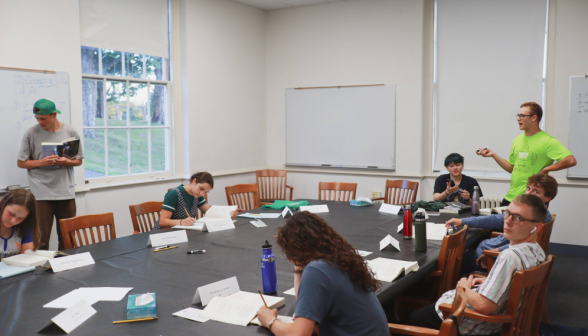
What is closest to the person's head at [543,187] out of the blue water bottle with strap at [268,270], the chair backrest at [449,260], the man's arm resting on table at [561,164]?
the man's arm resting on table at [561,164]

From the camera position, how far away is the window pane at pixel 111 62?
5.02 m

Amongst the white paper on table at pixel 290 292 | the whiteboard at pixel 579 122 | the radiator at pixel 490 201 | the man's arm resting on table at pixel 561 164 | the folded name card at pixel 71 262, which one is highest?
the whiteboard at pixel 579 122

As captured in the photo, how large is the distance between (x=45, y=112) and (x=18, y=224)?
1587mm

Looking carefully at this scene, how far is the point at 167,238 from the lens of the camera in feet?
9.78

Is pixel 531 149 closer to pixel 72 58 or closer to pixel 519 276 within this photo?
pixel 519 276

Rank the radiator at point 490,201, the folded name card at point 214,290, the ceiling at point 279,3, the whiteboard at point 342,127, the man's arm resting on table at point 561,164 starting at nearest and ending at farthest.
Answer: the folded name card at point 214,290 < the man's arm resting on table at point 561,164 < the radiator at point 490,201 < the whiteboard at point 342,127 < the ceiling at point 279,3

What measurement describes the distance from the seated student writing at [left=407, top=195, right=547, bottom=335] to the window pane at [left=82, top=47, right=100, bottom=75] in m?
4.08

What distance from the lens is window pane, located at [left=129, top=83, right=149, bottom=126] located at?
5354mm

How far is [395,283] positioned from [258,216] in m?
1.84

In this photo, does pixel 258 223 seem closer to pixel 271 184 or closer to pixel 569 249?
pixel 271 184

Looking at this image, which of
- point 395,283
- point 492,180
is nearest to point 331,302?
point 395,283

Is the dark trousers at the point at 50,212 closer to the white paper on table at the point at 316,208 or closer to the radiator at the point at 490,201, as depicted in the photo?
the white paper on table at the point at 316,208

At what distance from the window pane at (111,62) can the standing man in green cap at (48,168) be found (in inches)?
38.8

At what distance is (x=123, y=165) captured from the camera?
5305mm
